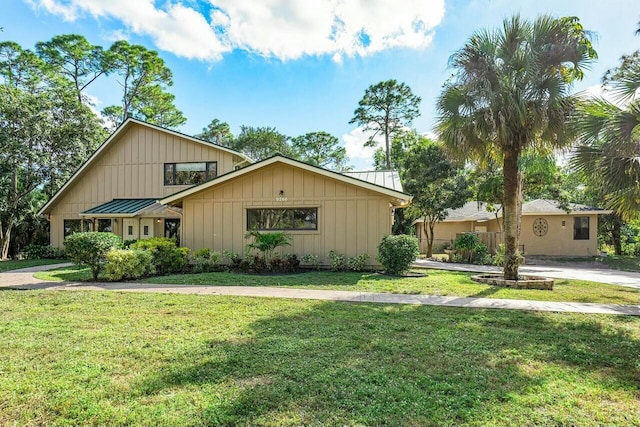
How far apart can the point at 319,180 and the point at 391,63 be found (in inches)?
349

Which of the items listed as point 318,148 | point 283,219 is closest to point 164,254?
point 283,219

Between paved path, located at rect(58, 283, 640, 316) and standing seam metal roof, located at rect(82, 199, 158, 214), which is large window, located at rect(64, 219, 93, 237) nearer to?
standing seam metal roof, located at rect(82, 199, 158, 214)

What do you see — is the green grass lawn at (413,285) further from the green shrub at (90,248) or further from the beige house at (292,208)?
the beige house at (292,208)

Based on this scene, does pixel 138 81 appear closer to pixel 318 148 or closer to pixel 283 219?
pixel 318 148

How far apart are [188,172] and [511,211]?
1498 cm

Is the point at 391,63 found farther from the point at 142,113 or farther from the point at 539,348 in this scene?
the point at 142,113

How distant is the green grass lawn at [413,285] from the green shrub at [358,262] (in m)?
Result: 0.57

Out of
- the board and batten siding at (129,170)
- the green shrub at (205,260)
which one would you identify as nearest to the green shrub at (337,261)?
the green shrub at (205,260)

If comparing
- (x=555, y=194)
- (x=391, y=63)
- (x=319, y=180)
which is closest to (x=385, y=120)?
(x=391, y=63)

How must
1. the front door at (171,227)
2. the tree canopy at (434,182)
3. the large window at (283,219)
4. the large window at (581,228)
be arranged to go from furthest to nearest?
the large window at (581,228) → the tree canopy at (434,182) → the front door at (171,227) → the large window at (283,219)

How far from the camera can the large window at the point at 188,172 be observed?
17281mm

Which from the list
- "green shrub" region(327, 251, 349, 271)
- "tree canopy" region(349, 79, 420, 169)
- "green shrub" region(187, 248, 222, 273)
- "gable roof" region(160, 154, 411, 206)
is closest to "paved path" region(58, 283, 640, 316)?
"green shrub" region(187, 248, 222, 273)

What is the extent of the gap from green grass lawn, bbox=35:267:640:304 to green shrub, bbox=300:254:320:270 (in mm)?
904

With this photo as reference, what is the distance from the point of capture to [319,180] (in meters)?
12.3
